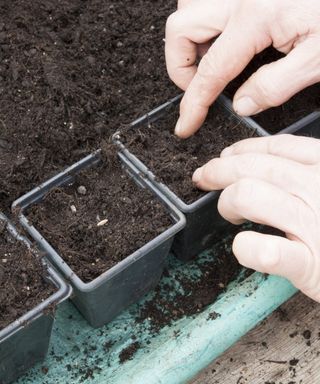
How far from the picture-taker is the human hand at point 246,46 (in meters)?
1.16

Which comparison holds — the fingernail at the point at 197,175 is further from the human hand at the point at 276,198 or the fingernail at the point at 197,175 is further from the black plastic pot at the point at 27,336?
the black plastic pot at the point at 27,336

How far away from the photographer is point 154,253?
1097mm

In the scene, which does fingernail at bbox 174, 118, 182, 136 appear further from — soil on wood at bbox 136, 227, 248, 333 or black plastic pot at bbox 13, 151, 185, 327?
soil on wood at bbox 136, 227, 248, 333

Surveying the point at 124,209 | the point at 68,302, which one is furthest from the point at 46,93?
the point at 68,302

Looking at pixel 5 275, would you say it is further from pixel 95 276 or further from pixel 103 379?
pixel 103 379

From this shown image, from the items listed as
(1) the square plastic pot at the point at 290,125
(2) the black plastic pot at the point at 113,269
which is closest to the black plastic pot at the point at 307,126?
(1) the square plastic pot at the point at 290,125

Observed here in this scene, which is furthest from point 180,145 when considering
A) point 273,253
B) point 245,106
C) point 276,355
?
point 276,355

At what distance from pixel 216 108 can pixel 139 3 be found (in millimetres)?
415

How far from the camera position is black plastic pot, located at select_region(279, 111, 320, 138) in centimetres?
131

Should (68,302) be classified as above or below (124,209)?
below

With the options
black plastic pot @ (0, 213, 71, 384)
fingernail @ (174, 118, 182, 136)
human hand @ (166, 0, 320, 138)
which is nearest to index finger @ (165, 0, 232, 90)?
human hand @ (166, 0, 320, 138)

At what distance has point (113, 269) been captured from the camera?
40.4 inches

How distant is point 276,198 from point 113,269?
295 mm

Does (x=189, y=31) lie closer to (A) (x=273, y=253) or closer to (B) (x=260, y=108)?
(B) (x=260, y=108)
